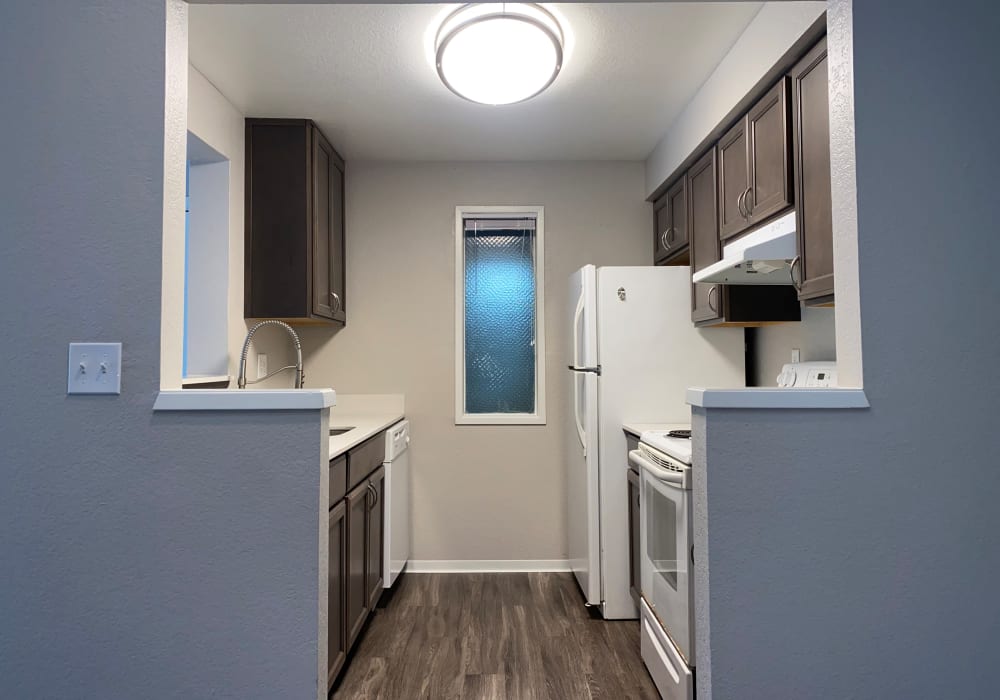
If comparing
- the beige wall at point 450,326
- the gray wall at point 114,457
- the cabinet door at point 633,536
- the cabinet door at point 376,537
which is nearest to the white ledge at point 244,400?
the gray wall at point 114,457

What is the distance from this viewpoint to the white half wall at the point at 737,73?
188 centimetres

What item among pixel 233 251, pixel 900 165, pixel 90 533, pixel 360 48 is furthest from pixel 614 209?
pixel 90 533

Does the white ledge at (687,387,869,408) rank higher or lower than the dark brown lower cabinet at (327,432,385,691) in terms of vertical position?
higher

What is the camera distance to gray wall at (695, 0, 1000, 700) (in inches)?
50.2

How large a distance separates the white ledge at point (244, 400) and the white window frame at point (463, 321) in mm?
2347

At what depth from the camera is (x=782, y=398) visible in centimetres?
129

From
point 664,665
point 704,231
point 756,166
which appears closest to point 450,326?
point 704,231

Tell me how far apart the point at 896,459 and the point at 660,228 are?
2.41 m

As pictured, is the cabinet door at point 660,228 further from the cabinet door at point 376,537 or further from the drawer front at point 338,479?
the drawer front at point 338,479

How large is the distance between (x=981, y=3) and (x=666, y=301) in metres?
1.67

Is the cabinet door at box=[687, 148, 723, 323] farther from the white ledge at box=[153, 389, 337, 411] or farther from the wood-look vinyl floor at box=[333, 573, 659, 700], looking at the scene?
the white ledge at box=[153, 389, 337, 411]

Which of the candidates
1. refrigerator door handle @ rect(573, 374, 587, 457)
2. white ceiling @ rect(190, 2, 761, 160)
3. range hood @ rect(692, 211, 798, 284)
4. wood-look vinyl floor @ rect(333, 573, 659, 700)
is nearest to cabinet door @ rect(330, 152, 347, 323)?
white ceiling @ rect(190, 2, 761, 160)

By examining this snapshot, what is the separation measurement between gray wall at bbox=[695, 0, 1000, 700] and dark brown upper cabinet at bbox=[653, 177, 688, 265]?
1740 mm

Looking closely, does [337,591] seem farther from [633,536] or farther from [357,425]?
[633,536]
